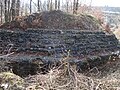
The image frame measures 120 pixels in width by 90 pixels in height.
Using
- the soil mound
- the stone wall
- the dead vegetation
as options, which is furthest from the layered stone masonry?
the dead vegetation

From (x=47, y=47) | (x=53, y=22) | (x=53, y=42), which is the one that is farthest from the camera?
(x=53, y=22)

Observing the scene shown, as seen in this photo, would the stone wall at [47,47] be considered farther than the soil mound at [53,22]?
No

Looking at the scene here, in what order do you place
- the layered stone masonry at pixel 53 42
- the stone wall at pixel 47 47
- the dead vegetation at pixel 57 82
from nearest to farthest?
the dead vegetation at pixel 57 82, the stone wall at pixel 47 47, the layered stone masonry at pixel 53 42

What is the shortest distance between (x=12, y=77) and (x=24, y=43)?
640 centimetres

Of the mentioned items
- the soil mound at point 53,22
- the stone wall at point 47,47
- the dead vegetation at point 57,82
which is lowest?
the stone wall at point 47,47

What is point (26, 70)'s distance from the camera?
33.6 feet

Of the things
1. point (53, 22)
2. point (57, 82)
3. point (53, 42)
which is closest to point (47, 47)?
point (53, 42)

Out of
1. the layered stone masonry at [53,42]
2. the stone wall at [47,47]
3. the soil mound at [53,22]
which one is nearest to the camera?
the stone wall at [47,47]

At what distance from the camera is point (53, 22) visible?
44.1ft

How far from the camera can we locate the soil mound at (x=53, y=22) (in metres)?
12.9

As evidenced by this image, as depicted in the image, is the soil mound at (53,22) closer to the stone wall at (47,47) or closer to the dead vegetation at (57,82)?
the stone wall at (47,47)

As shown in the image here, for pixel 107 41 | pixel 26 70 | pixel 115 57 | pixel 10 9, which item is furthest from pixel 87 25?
pixel 10 9

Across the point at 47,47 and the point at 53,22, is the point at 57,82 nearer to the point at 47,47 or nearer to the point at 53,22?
the point at 47,47

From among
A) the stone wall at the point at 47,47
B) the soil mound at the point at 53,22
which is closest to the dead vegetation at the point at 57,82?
the stone wall at the point at 47,47
